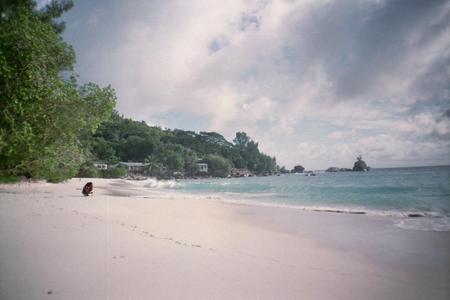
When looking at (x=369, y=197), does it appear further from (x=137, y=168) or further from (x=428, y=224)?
(x=137, y=168)

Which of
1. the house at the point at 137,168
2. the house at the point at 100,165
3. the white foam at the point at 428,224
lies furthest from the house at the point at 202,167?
the white foam at the point at 428,224

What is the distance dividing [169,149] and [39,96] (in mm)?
40386

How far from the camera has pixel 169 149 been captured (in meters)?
44.1

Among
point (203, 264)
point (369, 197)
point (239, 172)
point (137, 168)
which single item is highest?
point (137, 168)

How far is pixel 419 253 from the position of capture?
5.20 m

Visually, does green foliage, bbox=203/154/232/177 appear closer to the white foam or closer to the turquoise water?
the turquoise water

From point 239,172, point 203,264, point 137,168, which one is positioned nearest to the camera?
point 203,264

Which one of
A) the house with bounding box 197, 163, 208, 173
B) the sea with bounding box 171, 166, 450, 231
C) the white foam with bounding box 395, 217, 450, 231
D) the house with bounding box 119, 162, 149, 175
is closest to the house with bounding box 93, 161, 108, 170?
the house with bounding box 119, 162, 149, 175

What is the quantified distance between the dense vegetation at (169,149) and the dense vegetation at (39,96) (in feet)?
6.71

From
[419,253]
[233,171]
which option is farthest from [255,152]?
[419,253]

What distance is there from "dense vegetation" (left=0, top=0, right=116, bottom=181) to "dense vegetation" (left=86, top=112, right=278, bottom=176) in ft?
6.71

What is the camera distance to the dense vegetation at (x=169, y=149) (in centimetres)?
2231

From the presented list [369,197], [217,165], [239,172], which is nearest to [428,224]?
[369,197]

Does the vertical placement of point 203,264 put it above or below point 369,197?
above
